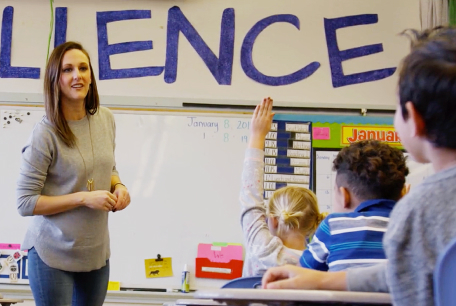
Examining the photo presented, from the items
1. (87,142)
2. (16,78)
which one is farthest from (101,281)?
(16,78)

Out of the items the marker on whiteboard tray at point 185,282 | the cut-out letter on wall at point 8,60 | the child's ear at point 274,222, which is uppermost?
the cut-out letter on wall at point 8,60

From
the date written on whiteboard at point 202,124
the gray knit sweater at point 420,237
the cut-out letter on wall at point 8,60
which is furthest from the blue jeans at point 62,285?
the cut-out letter on wall at point 8,60

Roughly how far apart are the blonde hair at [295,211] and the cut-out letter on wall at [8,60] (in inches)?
80.0

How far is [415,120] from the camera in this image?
0.81 metres

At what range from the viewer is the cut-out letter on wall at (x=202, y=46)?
324 cm

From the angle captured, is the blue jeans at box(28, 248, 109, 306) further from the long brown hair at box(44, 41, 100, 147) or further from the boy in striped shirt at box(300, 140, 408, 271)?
the boy in striped shirt at box(300, 140, 408, 271)

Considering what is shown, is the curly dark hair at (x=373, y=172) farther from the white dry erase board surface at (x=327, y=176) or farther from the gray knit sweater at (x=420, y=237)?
the white dry erase board surface at (x=327, y=176)

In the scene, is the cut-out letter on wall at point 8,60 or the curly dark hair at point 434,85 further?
the cut-out letter on wall at point 8,60

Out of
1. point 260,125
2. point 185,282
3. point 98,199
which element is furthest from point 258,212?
point 185,282

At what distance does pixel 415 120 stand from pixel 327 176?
2.42 meters

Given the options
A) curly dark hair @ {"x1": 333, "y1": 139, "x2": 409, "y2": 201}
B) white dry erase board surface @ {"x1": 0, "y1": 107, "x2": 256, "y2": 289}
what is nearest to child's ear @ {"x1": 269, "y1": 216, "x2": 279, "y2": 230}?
curly dark hair @ {"x1": 333, "y1": 139, "x2": 409, "y2": 201}

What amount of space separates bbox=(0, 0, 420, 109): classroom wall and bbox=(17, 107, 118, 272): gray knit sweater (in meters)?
1.42

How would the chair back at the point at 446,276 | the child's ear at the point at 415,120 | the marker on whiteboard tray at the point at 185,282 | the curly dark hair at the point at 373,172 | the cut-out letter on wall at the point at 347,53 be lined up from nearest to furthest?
the chair back at the point at 446,276 < the child's ear at the point at 415,120 < the curly dark hair at the point at 373,172 < the marker on whiteboard tray at the point at 185,282 < the cut-out letter on wall at the point at 347,53

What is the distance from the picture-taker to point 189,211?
3.14 metres
